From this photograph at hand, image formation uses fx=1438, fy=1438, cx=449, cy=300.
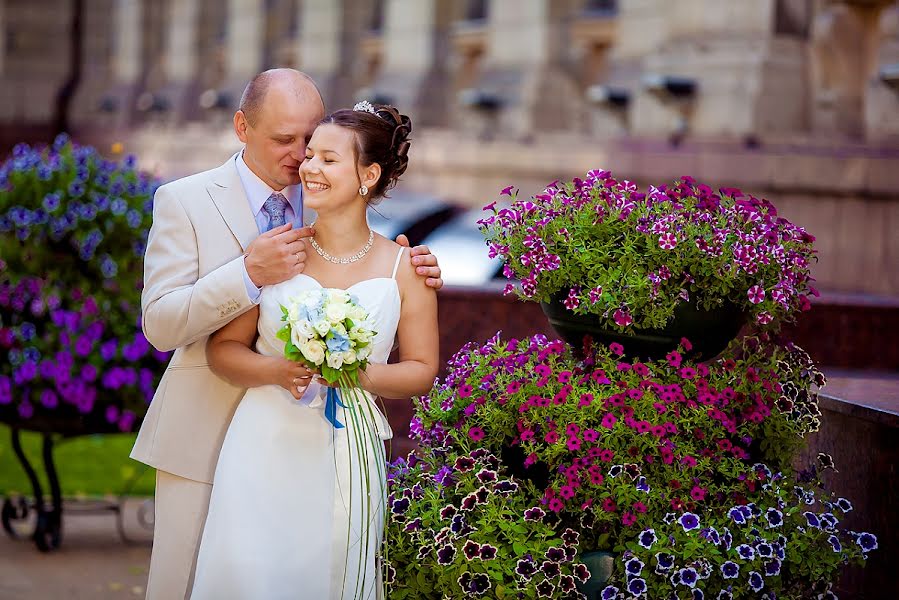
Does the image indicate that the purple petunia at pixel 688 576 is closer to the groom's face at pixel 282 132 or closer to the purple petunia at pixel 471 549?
the purple petunia at pixel 471 549

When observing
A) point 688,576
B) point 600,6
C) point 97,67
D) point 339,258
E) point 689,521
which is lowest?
point 97,67

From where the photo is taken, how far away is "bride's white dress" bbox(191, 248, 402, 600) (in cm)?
428

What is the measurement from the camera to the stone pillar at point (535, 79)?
17.7 m

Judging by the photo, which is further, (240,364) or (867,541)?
(867,541)

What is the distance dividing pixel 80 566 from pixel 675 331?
4.36 meters

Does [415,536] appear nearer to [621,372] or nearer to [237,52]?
[621,372]

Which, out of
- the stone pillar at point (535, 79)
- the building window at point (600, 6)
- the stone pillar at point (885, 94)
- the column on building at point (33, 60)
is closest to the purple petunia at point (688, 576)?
the stone pillar at point (885, 94)

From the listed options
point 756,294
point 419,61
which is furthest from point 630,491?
point 419,61

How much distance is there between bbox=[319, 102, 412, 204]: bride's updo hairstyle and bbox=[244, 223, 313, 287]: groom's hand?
0.28 metres

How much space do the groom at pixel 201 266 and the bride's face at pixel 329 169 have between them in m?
0.12

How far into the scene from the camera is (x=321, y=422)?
4375mm

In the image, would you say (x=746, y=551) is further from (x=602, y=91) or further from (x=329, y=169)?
(x=602, y=91)

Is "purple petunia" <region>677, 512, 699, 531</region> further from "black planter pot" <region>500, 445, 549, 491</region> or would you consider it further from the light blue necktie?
the light blue necktie

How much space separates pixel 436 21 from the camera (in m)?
21.1
